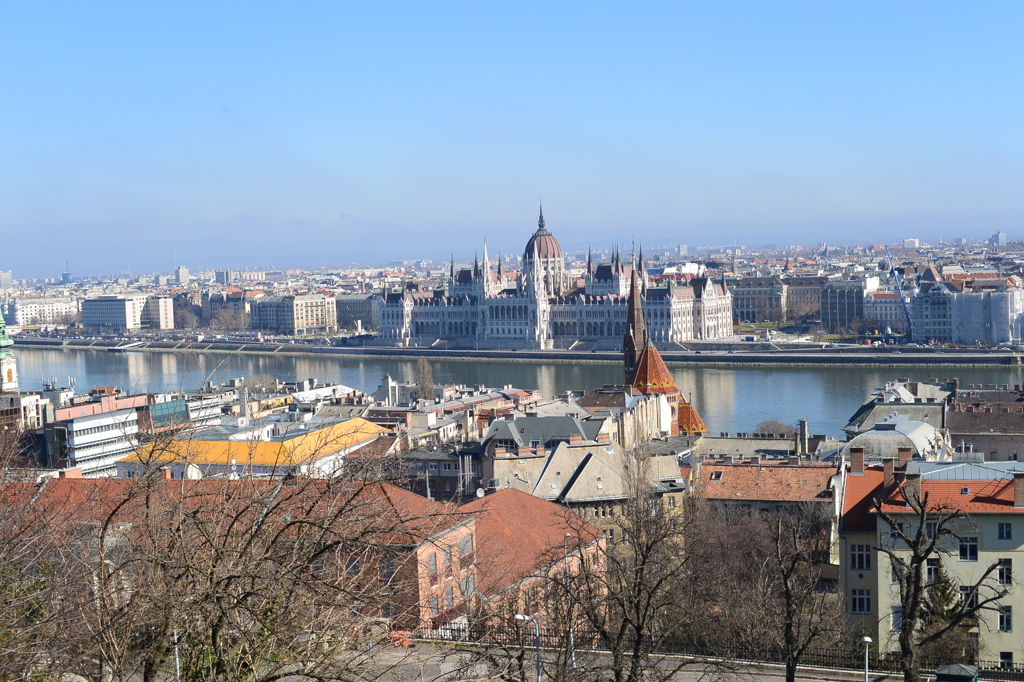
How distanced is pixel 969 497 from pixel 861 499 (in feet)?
2.81

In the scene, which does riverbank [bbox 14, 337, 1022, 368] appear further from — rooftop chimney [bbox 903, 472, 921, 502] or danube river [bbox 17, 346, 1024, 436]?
rooftop chimney [bbox 903, 472, 921, 502]

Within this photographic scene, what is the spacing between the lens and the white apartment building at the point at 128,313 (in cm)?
6097

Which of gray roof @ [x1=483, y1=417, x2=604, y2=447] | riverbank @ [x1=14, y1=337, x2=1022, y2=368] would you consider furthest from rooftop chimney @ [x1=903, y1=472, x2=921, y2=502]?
riverbank @ [x1=14, y1=337, x2=1022, y2=368]

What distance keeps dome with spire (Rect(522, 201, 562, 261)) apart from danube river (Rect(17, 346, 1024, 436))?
29.7 feet

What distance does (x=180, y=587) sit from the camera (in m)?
2.92

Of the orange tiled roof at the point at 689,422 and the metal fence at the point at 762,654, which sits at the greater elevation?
the metal fence at the point at 762,654

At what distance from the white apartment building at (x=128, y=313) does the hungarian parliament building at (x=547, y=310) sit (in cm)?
1547

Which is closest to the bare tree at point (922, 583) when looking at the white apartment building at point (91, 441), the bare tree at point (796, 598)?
the bare tree at point (796, 598)

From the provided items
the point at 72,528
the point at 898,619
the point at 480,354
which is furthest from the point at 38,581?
the point at 480,354

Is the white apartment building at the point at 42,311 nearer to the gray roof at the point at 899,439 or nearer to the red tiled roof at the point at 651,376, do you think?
the red tiled roof at the point at 651,376

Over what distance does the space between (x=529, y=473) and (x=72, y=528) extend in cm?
661

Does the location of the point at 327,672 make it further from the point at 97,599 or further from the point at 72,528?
the point at 72,528

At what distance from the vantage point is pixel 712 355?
37062mm

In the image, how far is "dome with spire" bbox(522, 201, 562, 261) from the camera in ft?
163
